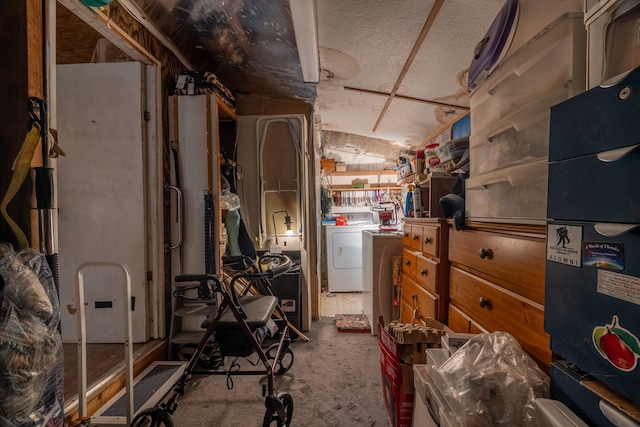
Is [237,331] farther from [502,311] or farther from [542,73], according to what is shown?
[542,73]

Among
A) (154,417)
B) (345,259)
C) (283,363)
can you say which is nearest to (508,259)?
(154,417)

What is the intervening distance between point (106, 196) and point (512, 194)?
2429mm

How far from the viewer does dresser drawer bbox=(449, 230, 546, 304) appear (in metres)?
0.88

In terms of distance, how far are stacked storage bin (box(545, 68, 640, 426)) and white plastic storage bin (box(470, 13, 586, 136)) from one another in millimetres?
205

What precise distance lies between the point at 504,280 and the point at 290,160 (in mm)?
2193

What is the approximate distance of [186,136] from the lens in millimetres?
2223

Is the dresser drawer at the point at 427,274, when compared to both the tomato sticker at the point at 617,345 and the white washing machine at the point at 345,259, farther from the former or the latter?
the white washing machine at the point at 345,259

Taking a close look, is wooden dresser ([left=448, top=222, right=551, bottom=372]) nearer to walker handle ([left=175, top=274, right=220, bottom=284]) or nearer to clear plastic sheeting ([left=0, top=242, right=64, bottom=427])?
walker handle ([left=175, top=274, right=220, bottom=284])

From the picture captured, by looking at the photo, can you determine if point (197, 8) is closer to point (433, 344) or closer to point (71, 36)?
point (71, 36)

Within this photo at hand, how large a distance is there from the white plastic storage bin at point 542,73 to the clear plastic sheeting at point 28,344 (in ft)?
→ 5.34

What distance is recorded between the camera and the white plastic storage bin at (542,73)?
0.79 metres

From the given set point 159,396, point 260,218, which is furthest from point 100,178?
point 159,396

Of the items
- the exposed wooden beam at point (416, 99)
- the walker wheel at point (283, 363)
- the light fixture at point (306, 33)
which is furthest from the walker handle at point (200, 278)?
the exposed wooden beam at point (416, 99)

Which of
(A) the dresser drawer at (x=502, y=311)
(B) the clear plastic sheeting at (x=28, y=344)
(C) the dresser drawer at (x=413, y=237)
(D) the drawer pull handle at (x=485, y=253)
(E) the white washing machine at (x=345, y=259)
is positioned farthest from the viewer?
(E) the white washing machine at (x=345, y=259)
